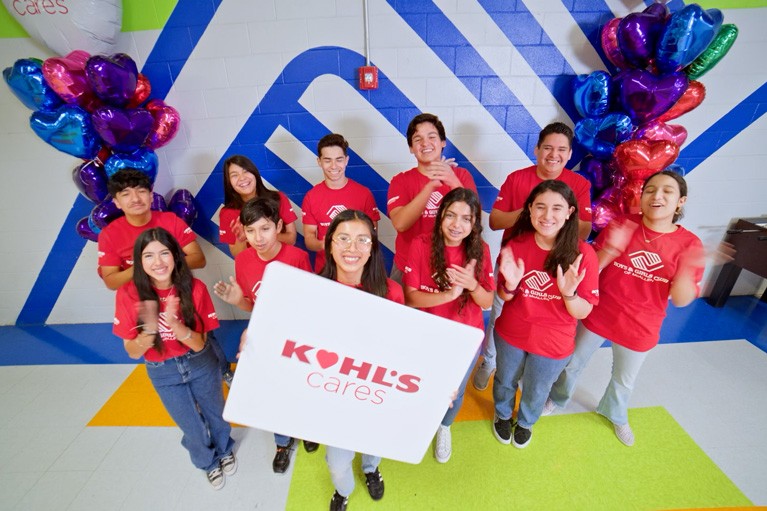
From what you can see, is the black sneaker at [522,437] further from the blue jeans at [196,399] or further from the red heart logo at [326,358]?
the blue jeans at [196,399]

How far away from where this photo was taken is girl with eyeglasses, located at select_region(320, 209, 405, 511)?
1.45m

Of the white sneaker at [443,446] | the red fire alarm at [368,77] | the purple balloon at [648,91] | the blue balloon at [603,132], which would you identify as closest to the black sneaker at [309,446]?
the white sneaker at [443,446]

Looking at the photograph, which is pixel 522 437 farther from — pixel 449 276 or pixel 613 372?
pixel 449 276

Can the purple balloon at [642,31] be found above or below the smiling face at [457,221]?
above

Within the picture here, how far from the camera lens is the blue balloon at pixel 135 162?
2.37 meters

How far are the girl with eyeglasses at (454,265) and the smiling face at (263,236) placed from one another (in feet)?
2.24

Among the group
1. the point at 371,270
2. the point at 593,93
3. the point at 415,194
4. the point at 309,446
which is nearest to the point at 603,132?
the point at 593,93

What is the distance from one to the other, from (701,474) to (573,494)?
72cm

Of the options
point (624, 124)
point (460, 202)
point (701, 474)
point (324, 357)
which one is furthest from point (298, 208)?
point (701, 474)

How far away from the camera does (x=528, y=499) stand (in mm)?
1856

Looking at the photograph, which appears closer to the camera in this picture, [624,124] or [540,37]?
[624,124]

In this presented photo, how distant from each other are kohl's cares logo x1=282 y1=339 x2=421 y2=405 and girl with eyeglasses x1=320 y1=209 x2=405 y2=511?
34 cm

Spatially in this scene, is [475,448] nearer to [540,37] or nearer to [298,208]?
[298,208]

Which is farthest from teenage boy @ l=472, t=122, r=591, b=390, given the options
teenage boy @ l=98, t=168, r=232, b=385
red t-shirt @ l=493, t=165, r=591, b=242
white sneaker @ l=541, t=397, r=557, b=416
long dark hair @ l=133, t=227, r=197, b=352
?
teenage boy @ l=98, t=168, r=232, b=385
